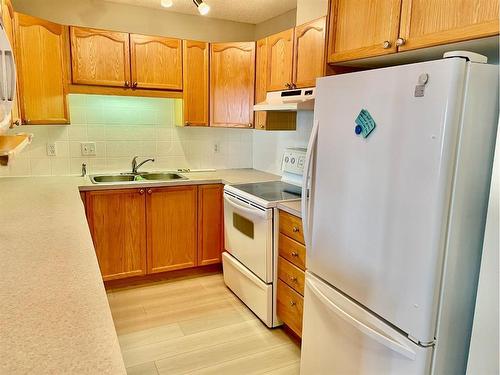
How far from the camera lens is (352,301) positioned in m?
1.62

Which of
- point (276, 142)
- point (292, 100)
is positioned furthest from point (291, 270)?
point (276, 142)

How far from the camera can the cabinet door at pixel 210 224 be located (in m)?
3.24

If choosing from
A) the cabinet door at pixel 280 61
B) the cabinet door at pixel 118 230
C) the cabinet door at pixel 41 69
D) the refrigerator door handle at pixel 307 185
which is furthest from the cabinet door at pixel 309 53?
the cabinet door at pixel 41 69

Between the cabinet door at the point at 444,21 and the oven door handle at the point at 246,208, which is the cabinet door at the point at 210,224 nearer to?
the oven door handle at the point at 246,208

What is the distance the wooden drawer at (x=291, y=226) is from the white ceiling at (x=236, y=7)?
6.07 feet

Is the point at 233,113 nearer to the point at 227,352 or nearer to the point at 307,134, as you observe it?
the point at 307,134

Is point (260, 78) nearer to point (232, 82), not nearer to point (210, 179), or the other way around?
point (232, 82)

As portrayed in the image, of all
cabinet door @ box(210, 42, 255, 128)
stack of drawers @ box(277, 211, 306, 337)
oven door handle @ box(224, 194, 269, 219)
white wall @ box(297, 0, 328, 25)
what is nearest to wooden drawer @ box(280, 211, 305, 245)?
stack of drawers @ box(277, 211, 306, 337)

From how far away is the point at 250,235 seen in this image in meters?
2.65

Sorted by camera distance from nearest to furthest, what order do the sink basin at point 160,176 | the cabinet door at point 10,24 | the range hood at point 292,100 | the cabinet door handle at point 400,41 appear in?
the cabinet door handle at point 400,41
the cabinet door at point 10,24
the range hood at point 292,100
the sink basin at point 160,176

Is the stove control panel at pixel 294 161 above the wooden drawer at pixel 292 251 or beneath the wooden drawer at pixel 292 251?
above

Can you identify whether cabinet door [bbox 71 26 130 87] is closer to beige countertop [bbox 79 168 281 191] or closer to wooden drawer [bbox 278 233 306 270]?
beige countertop [bbox 79 168 281 191]

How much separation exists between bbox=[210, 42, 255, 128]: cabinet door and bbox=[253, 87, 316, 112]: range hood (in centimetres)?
59

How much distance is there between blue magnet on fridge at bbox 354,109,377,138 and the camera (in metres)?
1.44
